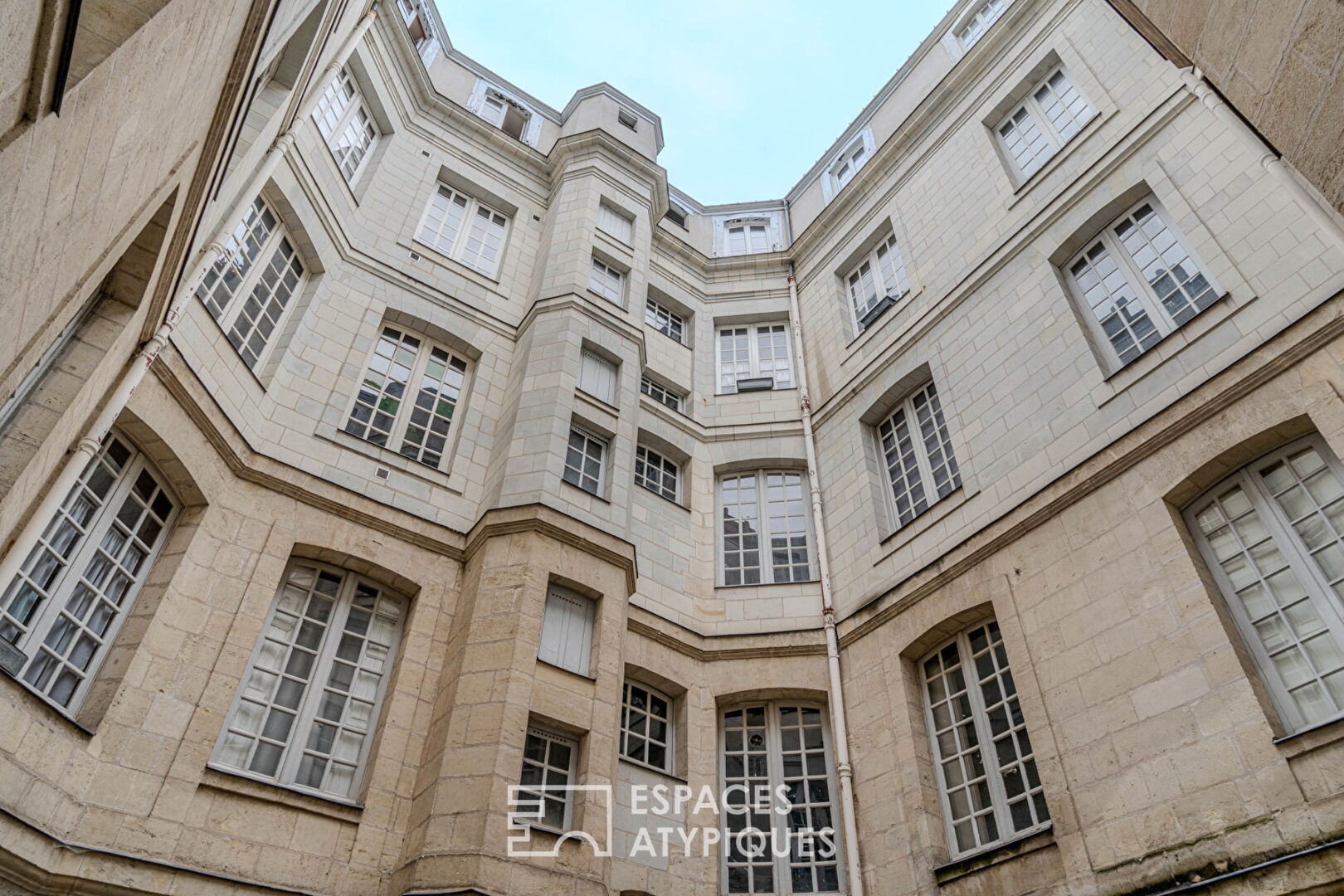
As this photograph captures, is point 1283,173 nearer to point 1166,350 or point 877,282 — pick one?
point 1166,350

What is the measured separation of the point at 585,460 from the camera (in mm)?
12977

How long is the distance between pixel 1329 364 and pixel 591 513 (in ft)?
27.1

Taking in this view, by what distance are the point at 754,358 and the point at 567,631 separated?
826 cm

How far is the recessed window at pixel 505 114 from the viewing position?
60.2ft

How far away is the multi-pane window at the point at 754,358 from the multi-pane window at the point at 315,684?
26.6 feet

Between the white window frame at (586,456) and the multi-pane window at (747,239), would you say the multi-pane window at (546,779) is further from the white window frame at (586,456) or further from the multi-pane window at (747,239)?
the multi-pane window at (747,239)

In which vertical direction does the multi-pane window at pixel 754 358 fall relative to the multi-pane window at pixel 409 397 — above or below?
above

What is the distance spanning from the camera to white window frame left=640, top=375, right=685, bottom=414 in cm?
1583

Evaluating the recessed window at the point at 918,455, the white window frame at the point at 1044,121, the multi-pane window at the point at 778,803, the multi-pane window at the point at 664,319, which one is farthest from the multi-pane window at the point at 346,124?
the white window frame at the point at 1044,121

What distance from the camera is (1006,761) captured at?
942 cm

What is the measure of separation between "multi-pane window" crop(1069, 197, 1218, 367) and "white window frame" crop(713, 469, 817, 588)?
5138 millimetres

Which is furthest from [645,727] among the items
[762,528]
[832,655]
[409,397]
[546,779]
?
[409,397]

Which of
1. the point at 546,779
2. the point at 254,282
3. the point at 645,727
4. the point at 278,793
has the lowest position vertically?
the point at 278,793

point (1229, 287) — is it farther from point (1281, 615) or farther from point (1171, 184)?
point (1281, 615)
